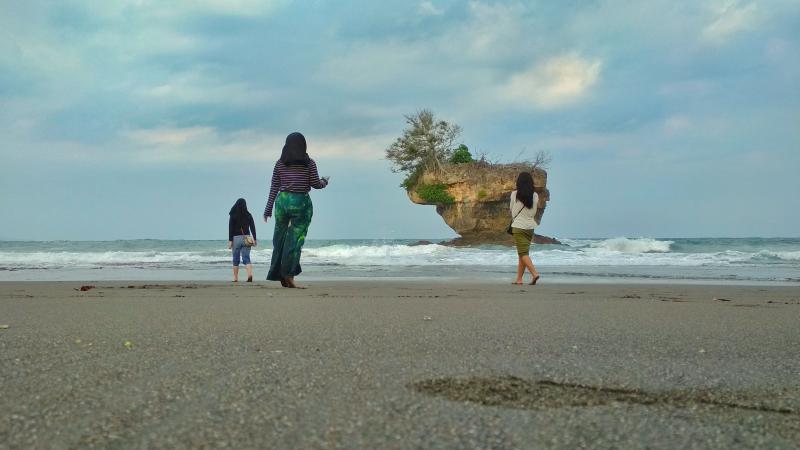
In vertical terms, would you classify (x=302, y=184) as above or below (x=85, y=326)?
above

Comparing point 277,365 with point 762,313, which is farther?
point 762,313

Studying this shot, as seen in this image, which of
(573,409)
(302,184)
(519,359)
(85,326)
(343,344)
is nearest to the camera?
(573,409)

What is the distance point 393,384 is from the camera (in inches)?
68.6

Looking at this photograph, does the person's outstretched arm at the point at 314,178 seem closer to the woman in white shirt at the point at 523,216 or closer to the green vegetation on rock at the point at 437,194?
the woman in white shirt at the point at 523,216

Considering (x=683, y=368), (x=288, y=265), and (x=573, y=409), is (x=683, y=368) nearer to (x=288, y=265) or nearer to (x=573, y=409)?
(x=573, y=409)

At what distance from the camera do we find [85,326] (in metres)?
3.10

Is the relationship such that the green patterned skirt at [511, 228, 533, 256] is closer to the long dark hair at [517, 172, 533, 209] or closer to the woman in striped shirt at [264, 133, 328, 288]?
the long dark hair at [517, 172, 533, 209]

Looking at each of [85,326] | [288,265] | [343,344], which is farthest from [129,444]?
[288,265]

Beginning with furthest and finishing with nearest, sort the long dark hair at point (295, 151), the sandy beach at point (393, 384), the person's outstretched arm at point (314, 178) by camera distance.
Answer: the person's outstretched arm at point (314, 178), the long dark hair at point (295, 151), the sandy beach at point (393, 384)

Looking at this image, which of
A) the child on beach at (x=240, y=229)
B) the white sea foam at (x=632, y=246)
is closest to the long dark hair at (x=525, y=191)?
the child on beach at (x=240, y=229)

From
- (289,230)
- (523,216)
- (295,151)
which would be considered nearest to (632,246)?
(523,216)

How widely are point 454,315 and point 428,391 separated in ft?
7.24

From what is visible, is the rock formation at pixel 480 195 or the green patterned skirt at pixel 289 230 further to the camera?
the rock formation at pixel 480 195

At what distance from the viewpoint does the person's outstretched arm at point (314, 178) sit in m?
8.15
